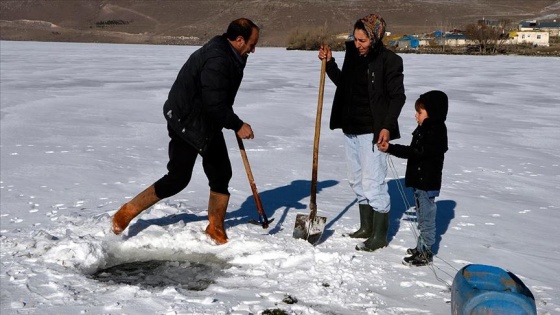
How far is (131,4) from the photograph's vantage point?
456 ft

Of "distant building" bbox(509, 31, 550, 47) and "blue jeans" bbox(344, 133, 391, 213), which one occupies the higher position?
"distant building" bbox(509, 31, 550, 47)

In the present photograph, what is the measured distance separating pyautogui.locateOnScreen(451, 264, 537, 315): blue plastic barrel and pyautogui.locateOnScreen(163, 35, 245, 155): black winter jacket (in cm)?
184

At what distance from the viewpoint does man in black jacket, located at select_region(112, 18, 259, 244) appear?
4035 millimetres

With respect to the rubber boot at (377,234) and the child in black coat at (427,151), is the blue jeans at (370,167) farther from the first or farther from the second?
the child in black coat at (427,151)

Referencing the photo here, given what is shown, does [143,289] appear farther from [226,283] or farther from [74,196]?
[74,196]

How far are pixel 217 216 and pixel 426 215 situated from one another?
1468 millimetres

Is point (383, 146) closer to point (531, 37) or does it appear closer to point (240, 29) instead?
point (240, 29)

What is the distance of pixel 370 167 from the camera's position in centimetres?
429

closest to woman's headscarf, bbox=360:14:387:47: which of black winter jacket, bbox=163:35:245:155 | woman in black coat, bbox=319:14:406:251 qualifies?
woman in black coat, bbox=319:14:406:251

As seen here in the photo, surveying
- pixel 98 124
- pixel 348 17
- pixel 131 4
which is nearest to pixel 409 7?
pixel 348 17

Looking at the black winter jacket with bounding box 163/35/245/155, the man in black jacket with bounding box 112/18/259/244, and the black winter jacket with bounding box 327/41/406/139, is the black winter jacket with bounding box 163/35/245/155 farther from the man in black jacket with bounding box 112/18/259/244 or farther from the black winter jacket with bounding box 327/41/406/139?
the black winter jacket with bounding box 327/41/406/139

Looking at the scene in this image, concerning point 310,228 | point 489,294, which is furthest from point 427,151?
point 489,294

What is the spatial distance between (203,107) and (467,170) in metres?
4.16

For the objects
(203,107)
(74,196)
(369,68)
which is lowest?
(74,196)
